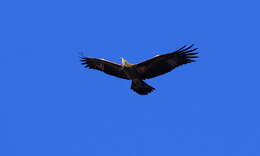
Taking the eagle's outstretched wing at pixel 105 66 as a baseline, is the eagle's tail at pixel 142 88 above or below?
below

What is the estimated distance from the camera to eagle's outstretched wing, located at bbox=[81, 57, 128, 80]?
104ft

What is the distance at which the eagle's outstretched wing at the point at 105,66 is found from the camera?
104ft

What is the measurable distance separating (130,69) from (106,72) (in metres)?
1.76

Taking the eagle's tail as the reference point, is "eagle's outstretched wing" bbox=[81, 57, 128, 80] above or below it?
above

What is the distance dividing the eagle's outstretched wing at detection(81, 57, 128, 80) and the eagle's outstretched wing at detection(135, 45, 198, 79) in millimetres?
1091

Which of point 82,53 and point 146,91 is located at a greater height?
point 82,53

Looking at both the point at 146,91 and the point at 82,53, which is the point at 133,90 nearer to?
the point at 146,91

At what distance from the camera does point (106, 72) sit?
3216 centimetres

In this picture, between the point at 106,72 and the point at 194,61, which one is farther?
the point at 106,72

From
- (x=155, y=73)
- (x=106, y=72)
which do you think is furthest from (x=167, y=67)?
(x=106, y=72)

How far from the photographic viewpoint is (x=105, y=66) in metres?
32.2

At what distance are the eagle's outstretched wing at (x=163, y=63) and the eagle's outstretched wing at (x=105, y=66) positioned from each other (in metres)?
1.09

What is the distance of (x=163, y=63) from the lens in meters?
30.5

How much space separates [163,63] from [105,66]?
2.70 metres
